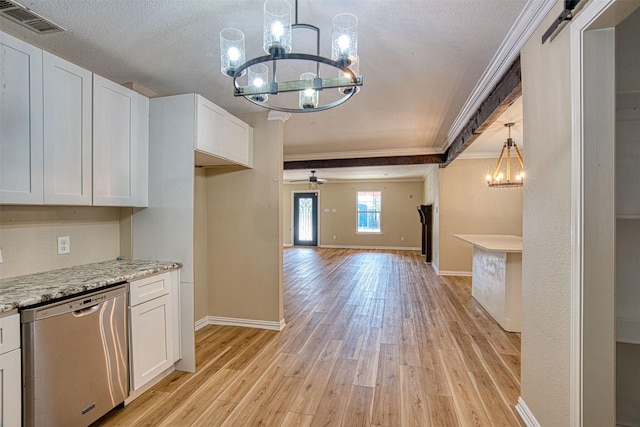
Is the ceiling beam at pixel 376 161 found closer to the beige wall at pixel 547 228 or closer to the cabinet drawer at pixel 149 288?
the beige wall at pixel 547 228

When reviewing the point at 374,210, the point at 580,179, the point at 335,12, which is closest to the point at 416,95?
the point at 335,12

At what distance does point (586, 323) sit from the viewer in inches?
50.3

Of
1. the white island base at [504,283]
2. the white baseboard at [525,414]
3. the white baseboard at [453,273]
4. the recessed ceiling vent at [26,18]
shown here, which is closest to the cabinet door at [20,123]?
the recessed ceiling vent at [26,18]

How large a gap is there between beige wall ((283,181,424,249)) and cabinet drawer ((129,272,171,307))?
8.34m

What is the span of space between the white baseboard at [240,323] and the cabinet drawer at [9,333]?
2.00 metres

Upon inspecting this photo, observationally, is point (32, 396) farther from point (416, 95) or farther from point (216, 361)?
point (416, 95)

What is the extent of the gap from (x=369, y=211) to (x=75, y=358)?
30.1 feet

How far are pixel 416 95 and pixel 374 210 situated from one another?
742 centimetres

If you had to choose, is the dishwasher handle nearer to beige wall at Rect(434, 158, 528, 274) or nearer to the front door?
beige wall at Rect(434, 158, 528, 274)

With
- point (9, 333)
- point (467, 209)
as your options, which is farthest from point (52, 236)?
point (467, 209)

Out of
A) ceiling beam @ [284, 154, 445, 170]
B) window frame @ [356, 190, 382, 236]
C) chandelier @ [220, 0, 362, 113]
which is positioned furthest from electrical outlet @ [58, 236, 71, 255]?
window frame @ [356, 190, 382, 236]

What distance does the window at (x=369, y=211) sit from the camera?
33.3 ft

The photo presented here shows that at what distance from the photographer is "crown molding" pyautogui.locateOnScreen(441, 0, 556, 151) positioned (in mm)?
1614

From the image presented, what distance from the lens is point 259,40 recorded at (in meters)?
2.00
